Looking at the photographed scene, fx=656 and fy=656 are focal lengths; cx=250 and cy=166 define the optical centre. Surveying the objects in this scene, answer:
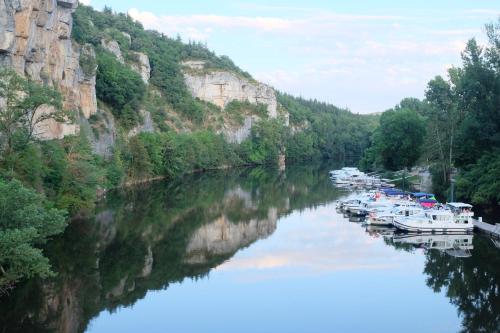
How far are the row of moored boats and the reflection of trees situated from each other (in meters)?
3.67

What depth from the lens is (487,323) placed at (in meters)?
22.9

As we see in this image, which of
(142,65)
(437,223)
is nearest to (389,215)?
(437,223)

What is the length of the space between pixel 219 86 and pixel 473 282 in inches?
3784

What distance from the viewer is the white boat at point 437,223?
1597 inches

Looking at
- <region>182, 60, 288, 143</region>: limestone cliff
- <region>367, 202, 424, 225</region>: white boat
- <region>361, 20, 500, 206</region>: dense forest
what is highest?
<region>182, 60, 288, 143</region>: limestone cliff

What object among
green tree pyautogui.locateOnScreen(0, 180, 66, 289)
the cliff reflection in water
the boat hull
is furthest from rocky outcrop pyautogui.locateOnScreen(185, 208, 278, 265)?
green tree pyautogui.locateOnScreen(0, 180, 66, 289)

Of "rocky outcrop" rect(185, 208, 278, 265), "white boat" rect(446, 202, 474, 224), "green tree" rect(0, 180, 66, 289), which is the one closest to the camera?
"green tree" rect(0, 180, 66, 289)

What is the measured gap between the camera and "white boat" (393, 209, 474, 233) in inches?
1597

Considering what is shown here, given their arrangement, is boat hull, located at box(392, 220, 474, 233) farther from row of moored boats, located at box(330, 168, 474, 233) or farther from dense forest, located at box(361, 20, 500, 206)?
dense forest, located at box(361, 20, 500, 206)

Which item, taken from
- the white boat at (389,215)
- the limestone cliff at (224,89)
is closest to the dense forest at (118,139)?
the limestone cliff at (224,89)

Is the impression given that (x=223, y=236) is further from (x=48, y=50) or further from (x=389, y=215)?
(x=48, y=50)

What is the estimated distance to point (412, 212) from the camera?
44.2 meters

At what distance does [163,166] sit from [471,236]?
144 ft

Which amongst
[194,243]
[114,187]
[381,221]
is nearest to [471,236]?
[381,221]
